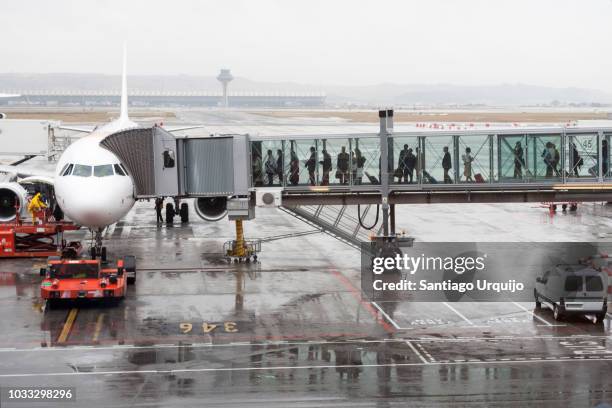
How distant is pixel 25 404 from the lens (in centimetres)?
2078

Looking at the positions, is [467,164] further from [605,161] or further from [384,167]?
[605,161]

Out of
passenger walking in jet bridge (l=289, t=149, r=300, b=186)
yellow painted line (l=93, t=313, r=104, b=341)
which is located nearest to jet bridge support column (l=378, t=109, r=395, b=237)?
passenger walking in jet bridge (l=289, t=149, r=300, b=186)

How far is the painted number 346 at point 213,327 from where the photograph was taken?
92.3ft

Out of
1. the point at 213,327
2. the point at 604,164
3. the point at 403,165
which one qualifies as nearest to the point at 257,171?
the point at 403,165

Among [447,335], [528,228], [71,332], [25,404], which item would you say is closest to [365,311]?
[447,335]

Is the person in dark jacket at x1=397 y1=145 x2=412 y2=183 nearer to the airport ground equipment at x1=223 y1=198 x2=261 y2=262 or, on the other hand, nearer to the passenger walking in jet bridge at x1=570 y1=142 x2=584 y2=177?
the airport ground equipment at x1=223 y1=198 x2=261 y2=262

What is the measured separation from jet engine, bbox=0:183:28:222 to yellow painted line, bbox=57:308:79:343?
1637 cm

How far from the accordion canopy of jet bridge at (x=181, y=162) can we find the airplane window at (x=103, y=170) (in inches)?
57.5

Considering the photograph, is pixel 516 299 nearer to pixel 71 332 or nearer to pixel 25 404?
pixel 71 332

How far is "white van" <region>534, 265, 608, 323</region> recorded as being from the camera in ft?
95.3

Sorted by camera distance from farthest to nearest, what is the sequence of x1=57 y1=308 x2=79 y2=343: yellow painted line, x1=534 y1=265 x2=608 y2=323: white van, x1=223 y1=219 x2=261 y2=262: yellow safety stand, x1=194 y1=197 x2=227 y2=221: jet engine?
x1=194 y1=197 x2=227 y2=221: jet engine → x1=223 y1=219 x2=261 y2=262: yellow safety stand → x1=534 y1=265 x2=608 y2=323: white van → x1=57 y1=308 x2=79 y2=343: yellow painted line

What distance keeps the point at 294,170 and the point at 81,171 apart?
8.56 metres

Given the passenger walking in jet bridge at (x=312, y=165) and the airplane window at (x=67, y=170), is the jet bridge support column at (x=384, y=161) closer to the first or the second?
the passenger walking in jet bridge at (x=312, y=165)

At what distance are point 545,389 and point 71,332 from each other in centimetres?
1379
